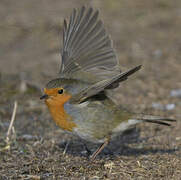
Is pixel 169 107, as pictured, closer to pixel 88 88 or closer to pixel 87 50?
pixel 87 50

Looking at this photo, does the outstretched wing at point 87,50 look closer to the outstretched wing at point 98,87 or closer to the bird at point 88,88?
the bird at point 88,88

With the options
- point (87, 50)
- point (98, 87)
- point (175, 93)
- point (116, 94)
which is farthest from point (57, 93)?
point (175, 93)

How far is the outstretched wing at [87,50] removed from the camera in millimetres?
5301

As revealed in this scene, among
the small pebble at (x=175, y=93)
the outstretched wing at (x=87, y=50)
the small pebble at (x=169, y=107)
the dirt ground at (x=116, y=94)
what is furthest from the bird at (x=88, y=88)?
the small pebble at (x=175, y=93)

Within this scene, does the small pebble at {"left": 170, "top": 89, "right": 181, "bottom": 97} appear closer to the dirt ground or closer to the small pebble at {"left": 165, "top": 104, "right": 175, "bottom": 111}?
the dirt ground

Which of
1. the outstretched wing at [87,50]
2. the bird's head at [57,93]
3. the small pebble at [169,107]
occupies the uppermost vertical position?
the outstretched wing at [87,50]

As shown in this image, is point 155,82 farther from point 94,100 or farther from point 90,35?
point 94,100

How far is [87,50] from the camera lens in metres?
5.46

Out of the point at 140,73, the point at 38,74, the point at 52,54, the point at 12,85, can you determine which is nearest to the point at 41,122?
the point at 12,85

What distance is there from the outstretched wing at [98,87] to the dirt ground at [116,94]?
2.38ft

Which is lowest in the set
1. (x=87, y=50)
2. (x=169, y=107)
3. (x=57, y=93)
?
(x=169, y=107)

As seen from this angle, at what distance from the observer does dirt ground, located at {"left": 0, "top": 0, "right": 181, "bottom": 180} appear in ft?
15.0

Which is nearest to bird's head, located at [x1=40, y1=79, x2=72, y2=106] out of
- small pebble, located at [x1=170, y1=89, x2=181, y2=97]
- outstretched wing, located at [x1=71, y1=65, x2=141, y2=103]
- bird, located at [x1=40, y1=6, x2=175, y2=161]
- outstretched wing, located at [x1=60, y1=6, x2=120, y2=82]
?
bird, located at [x1=40, y1=6, x2=175, y2=161]

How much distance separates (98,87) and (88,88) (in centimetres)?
26
